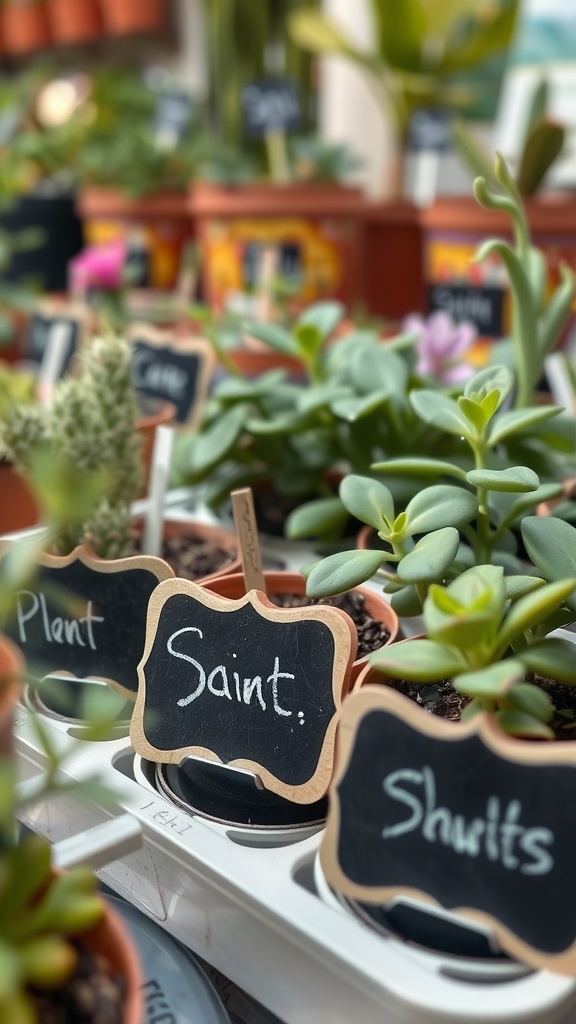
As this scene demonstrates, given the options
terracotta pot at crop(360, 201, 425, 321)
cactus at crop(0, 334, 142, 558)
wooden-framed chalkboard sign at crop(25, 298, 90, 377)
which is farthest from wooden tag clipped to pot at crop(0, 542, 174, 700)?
terracotta pot at crop(360, 201, 425, 321)

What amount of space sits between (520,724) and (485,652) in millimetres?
40

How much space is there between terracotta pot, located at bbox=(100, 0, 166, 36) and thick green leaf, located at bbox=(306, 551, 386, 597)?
200 centimetres

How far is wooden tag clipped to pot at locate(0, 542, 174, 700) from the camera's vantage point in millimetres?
641

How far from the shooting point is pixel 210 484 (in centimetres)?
91

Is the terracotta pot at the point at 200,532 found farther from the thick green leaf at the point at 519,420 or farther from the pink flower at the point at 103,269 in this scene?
the pink flower at the point at 103,269

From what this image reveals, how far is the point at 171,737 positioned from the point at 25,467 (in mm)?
282

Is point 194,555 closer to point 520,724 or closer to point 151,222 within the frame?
point 520,724

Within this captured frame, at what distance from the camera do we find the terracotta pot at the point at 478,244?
1271mm

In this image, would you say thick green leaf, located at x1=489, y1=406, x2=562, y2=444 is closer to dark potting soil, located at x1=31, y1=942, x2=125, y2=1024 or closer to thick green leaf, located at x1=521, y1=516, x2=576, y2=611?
thick green leaf, located at x1=521, y1=516, x2=576, y2=611

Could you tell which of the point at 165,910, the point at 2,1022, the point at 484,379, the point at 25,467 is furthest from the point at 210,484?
the point at 2,1022

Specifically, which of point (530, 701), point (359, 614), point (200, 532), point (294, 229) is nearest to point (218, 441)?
point (200, 532)

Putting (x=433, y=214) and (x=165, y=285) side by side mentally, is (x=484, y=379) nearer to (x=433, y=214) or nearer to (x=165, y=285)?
(x=433, y=214)

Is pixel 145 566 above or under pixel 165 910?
above

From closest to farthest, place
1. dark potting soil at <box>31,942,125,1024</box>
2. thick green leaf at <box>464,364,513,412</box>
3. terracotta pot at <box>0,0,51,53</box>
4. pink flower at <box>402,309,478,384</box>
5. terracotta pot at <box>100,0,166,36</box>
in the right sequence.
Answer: dark potting soil at <box>31,942,125,1024</box>
thick green leaf at <box>464,364,513,412</box>
pink flower at <box>402,309,478,384</box>
terracotta pot at <box>100,0,166,36</box>
terracotta pot at <box>0,0,51,53</box>
